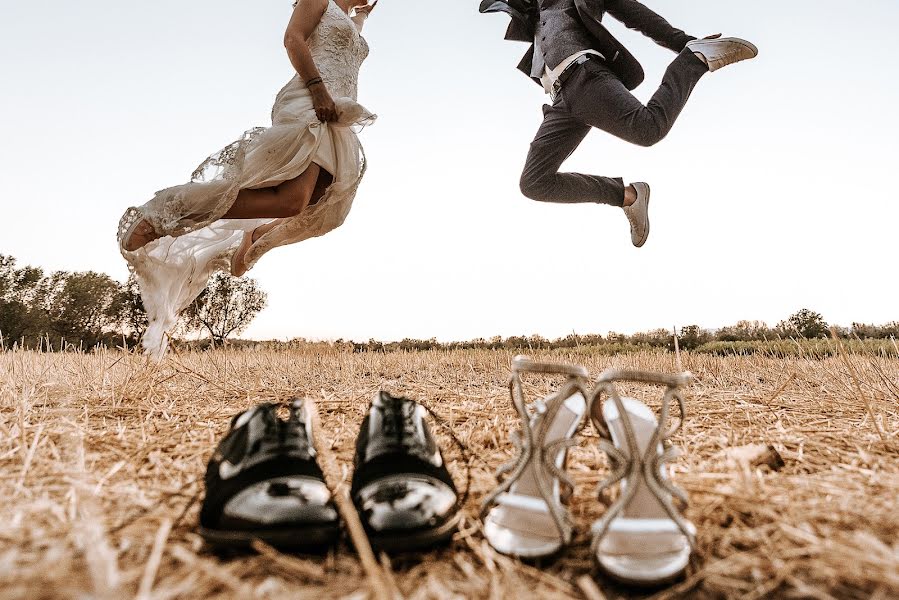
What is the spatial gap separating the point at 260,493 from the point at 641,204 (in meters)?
3.05

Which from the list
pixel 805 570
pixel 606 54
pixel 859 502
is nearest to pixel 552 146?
pixel 606 54

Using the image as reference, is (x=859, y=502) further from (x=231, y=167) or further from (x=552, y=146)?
(x=231, y=167)

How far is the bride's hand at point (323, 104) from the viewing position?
9.62 feet

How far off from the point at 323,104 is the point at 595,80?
4.93ft

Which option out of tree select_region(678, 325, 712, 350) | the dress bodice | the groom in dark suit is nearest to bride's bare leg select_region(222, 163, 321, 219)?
the dress bodice

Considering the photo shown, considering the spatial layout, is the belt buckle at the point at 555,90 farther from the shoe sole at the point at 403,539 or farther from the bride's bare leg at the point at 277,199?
the shoe sole at the point at 403,539

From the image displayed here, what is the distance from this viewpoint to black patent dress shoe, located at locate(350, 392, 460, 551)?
2.75ft

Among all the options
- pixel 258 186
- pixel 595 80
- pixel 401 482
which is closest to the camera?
pixel 401 482

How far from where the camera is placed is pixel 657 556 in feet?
2.65

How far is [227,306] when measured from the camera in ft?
91.7

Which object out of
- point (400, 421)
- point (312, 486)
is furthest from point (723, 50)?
point (312, 486)

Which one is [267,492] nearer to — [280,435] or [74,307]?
[280,435]

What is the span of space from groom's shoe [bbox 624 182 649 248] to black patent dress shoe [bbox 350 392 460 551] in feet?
8.65

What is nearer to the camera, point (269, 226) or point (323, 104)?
point (323, 104)
